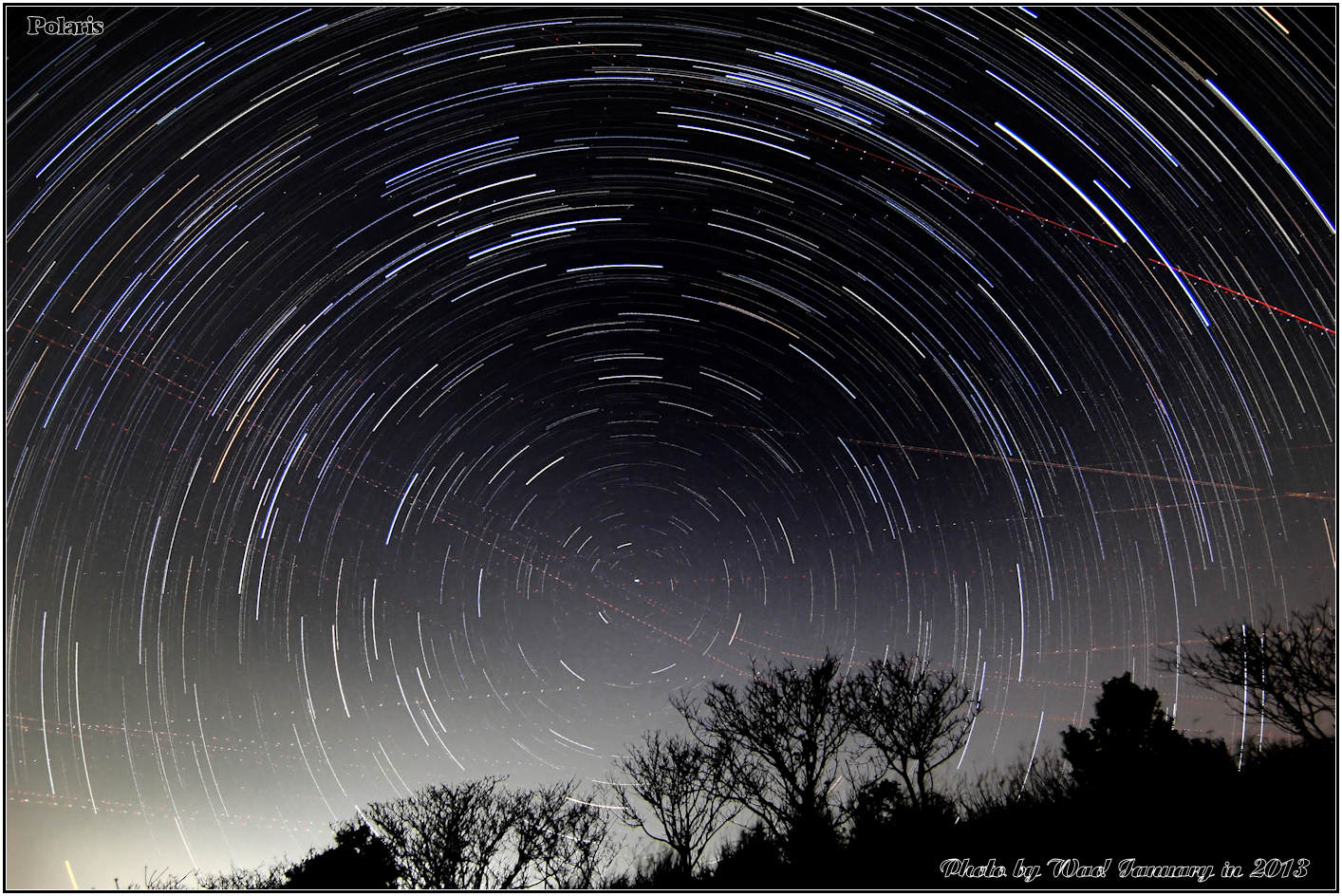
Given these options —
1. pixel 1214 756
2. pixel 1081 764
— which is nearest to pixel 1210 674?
pixel 1081 764

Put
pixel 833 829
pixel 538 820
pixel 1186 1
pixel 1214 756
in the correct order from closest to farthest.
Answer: pixel 1186 1
pixel 1214 756
pixel 833 829
pixel 538 820

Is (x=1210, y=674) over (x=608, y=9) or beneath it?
beneath

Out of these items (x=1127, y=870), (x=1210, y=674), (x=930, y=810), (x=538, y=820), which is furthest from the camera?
(x=538, y=820)

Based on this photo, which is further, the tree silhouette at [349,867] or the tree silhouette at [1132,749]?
the tree silhouette at [349,867]

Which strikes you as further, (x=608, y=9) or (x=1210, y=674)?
(x=1210, y=674)

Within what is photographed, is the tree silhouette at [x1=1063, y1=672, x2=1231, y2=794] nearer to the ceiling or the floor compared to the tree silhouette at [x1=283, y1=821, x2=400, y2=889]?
nearer to the ceiling

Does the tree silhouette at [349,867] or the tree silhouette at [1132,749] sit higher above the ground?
the tree silhouette at [1132,749]

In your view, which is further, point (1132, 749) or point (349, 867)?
point (349, 867)

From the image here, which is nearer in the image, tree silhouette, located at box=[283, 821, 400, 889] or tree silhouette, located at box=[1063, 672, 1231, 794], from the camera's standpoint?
tree silhouette, located at box=[1063, 672, 1231, 794]

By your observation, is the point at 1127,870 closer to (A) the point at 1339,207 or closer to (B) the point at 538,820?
(A) the point at 1339,207

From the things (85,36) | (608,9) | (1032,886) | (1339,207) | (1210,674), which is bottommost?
(1032,886)

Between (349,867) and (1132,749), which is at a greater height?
(1132,749)
